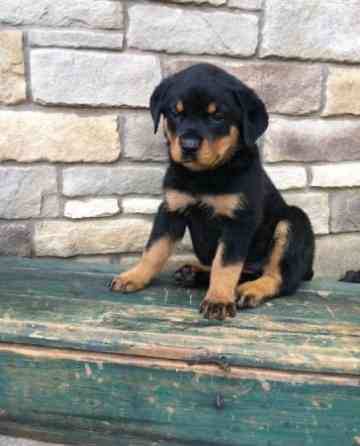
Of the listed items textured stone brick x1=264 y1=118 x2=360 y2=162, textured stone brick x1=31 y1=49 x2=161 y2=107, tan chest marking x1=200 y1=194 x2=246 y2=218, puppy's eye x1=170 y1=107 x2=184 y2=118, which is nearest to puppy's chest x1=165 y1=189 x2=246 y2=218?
tan chest marking x1=200 y1=194 x2=246 y2=218

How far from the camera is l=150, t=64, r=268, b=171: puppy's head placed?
7.01ft

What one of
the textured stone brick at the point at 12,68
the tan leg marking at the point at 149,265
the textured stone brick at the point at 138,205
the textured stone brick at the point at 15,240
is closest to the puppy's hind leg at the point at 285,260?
the tan leg marking at the point at 149,265

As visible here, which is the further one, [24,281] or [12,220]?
[12,220]

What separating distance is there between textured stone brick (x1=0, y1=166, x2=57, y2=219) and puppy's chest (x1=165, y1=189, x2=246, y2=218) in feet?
3.15

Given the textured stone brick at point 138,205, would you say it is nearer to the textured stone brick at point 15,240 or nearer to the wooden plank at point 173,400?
the textured stone brick at point 15,240

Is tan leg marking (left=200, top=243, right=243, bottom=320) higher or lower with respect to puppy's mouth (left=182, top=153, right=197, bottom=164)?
lower

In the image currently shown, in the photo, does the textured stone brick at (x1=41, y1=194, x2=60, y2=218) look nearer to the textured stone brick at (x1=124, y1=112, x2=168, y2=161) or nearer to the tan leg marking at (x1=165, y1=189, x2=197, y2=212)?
the textured stone brick at (x1=124, y1=112, x2=168, y2=161)

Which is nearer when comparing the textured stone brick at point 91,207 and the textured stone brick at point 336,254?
the textured stone brick at point 91,207

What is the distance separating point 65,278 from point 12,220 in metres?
0.64

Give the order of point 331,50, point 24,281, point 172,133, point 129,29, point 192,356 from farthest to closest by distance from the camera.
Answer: point 331,50
point 129,29
point 24,281
point 172,133
point 192,356

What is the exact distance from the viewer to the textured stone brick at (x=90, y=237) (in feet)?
10.1

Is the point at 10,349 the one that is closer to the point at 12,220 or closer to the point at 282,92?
the point at 12,220

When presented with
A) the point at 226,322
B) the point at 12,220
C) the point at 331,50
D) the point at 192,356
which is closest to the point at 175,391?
the point at 192,356

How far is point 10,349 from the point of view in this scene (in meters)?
1.95
